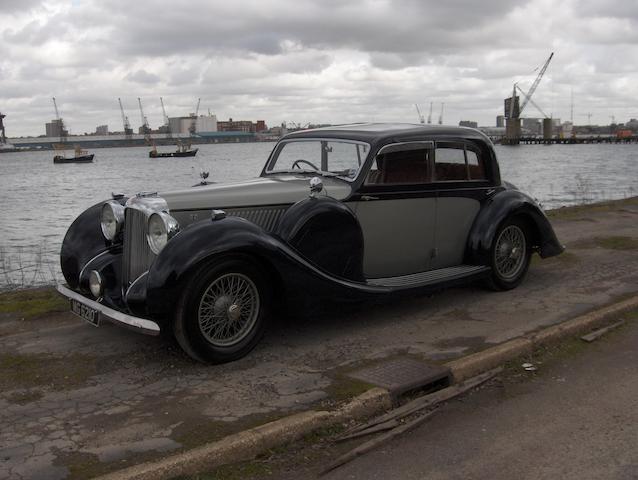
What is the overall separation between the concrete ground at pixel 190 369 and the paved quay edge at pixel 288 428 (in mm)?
154

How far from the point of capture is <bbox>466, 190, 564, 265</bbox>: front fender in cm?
675

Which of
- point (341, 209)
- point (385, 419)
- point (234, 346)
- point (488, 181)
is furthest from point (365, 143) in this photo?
point (385, 419)

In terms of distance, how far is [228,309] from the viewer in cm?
491

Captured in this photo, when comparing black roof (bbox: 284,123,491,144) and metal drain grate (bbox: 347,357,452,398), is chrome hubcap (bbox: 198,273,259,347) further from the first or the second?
black roof (bbox: 284,123,491,144)

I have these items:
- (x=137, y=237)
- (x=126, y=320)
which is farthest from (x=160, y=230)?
(x=126, y=320)

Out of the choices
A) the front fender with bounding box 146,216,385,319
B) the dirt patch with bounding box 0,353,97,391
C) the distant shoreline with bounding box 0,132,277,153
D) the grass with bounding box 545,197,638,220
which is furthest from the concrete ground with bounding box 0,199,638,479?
the distant shoreline with bounding box 0,132,277,153

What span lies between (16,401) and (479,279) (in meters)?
4.64

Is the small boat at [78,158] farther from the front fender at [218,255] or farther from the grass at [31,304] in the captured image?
the front fender at [218,255]

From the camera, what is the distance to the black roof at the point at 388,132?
617cm

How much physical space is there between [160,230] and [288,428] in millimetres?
2020

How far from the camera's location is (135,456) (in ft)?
11.3

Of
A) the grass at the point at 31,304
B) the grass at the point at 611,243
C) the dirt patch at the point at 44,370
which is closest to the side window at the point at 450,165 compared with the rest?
the dirt patch at the point at 44,370

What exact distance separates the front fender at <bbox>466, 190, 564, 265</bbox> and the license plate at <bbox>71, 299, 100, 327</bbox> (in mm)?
3884

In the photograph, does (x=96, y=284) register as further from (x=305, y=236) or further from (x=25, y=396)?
(x=305, y=236)
